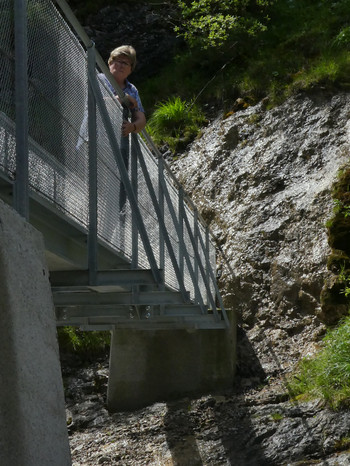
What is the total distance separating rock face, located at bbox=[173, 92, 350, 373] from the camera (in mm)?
11367

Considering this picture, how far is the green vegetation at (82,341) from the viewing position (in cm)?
1221

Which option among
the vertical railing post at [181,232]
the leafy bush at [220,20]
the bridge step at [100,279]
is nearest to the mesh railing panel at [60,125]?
the bridge step at [100,279]

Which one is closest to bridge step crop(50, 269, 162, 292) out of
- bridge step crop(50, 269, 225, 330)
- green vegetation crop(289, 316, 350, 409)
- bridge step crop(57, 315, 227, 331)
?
bridge step crop(50, 269, 225, 330)

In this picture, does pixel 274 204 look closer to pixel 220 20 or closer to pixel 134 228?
pixel 220 20

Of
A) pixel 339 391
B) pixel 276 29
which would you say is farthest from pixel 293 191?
pixel 276 29

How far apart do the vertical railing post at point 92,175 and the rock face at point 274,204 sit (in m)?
5.65

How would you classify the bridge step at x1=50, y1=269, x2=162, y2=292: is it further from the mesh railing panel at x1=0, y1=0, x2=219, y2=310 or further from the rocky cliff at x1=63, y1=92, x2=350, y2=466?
the rocky cliff at x1=63, y1=92, x2=350, y2=466

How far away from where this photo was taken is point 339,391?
27.8ft

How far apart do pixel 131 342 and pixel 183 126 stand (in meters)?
5.92

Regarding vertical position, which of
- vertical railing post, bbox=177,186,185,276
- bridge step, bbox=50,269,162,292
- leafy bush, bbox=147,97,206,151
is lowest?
bridge step, bbox=50,269,162,292

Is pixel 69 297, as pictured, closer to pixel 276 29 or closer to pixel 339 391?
pixel 339 391

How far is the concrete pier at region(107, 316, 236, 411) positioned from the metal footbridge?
3.47 meters

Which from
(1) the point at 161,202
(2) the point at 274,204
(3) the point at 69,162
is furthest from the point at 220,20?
(3) the point at 69,162

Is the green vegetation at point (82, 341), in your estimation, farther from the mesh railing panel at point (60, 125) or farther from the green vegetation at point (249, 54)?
the mesh railing panel at point (60, 125)
